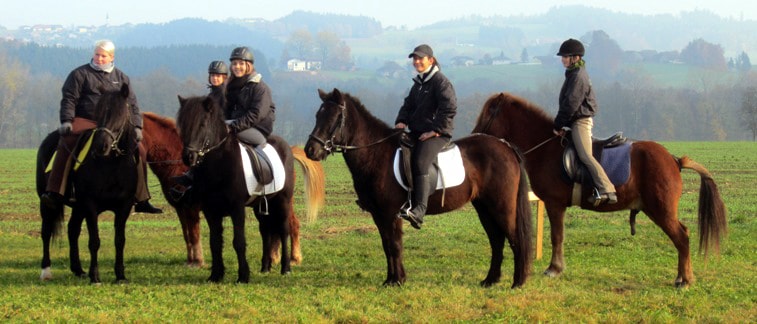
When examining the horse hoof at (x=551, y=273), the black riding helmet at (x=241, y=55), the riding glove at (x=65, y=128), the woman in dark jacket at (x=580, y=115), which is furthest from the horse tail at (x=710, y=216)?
the riding glove at (x=65, y=128)

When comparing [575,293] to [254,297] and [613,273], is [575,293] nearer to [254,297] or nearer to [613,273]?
[613,273]

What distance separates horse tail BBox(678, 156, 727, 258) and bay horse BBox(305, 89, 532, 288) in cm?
225

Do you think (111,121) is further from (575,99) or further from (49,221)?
(575,99)

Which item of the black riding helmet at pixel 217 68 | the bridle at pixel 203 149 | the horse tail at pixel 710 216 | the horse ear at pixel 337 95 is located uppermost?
the black riding helmet at pixel 217 68

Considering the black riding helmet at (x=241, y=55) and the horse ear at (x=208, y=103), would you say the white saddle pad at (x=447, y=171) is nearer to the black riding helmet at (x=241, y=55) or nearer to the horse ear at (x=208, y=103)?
the horse ear at (x=208, y=103)

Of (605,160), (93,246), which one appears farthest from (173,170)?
(605,160)

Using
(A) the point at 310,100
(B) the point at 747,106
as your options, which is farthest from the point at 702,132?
(A) the point at 310,100

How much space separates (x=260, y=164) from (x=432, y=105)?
237 cm

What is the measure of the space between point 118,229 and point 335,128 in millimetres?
3012

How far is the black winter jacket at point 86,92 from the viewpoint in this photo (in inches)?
444

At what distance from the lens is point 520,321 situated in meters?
9.23

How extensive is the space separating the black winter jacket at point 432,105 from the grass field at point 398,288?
1.91 meters

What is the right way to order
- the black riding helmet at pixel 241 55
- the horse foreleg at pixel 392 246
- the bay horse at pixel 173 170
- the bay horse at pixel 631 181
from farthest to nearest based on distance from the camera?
the bay horse at pixel 173 170 < the black riding helmet at pixel 241 55 < the bay horse at pixel 631 181 < the horse foreleg at pixel 392 246

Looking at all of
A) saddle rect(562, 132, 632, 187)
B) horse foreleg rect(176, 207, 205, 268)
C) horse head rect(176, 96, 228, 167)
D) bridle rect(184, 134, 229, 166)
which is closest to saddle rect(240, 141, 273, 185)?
bridle rect(184, 134, 229, 166)
